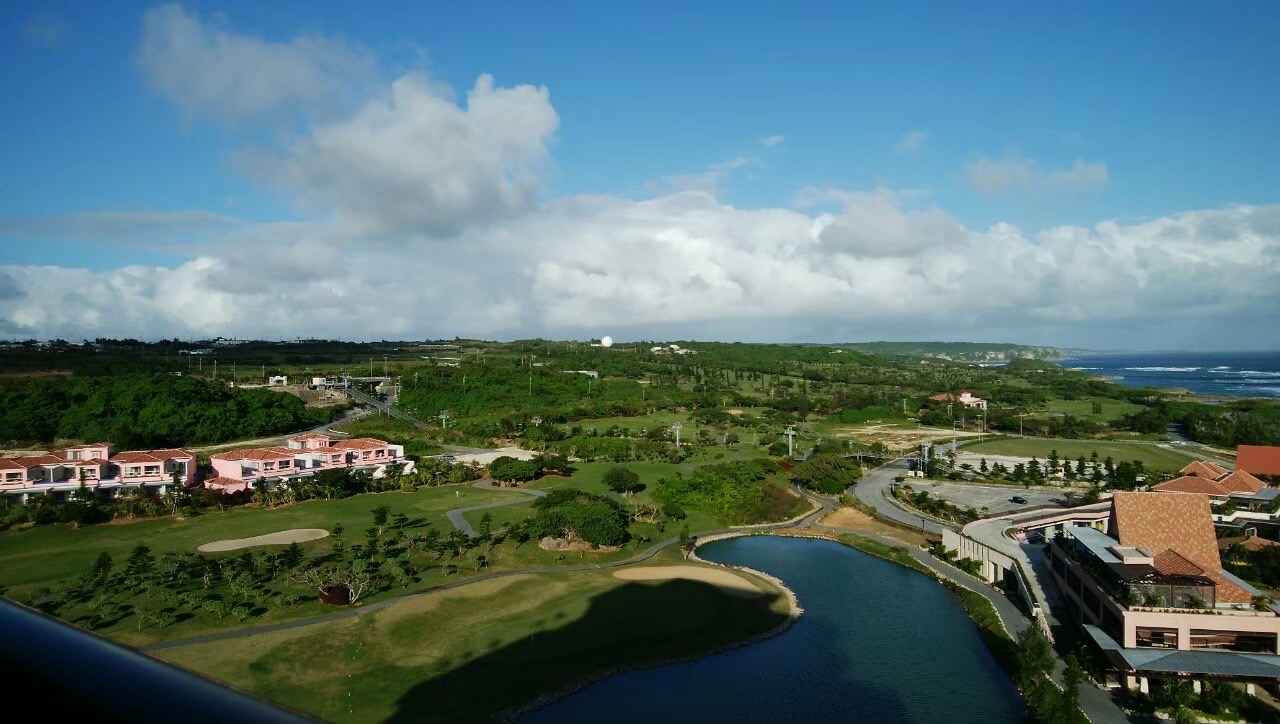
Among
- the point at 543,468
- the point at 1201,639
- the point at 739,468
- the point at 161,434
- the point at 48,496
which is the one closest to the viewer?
the point at 1201,639

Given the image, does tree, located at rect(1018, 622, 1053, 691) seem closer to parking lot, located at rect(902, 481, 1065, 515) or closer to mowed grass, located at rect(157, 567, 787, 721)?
mowed grass, located at rect(157, 567, 787, 721)

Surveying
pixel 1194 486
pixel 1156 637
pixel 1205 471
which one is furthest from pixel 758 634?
pixel 1205 471

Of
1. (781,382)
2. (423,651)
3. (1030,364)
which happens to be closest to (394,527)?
(423,651)

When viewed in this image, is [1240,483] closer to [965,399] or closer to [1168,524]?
[1168,524]

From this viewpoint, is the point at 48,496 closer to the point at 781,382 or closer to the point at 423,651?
the point at 423,651

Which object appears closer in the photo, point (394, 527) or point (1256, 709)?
point (1256, 709)

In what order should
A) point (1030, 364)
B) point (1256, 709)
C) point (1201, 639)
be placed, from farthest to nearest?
point (1030, 364)
point (1201, 639)
point (1256, 709)

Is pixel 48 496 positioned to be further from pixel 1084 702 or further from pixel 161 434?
pixel 1084 702
